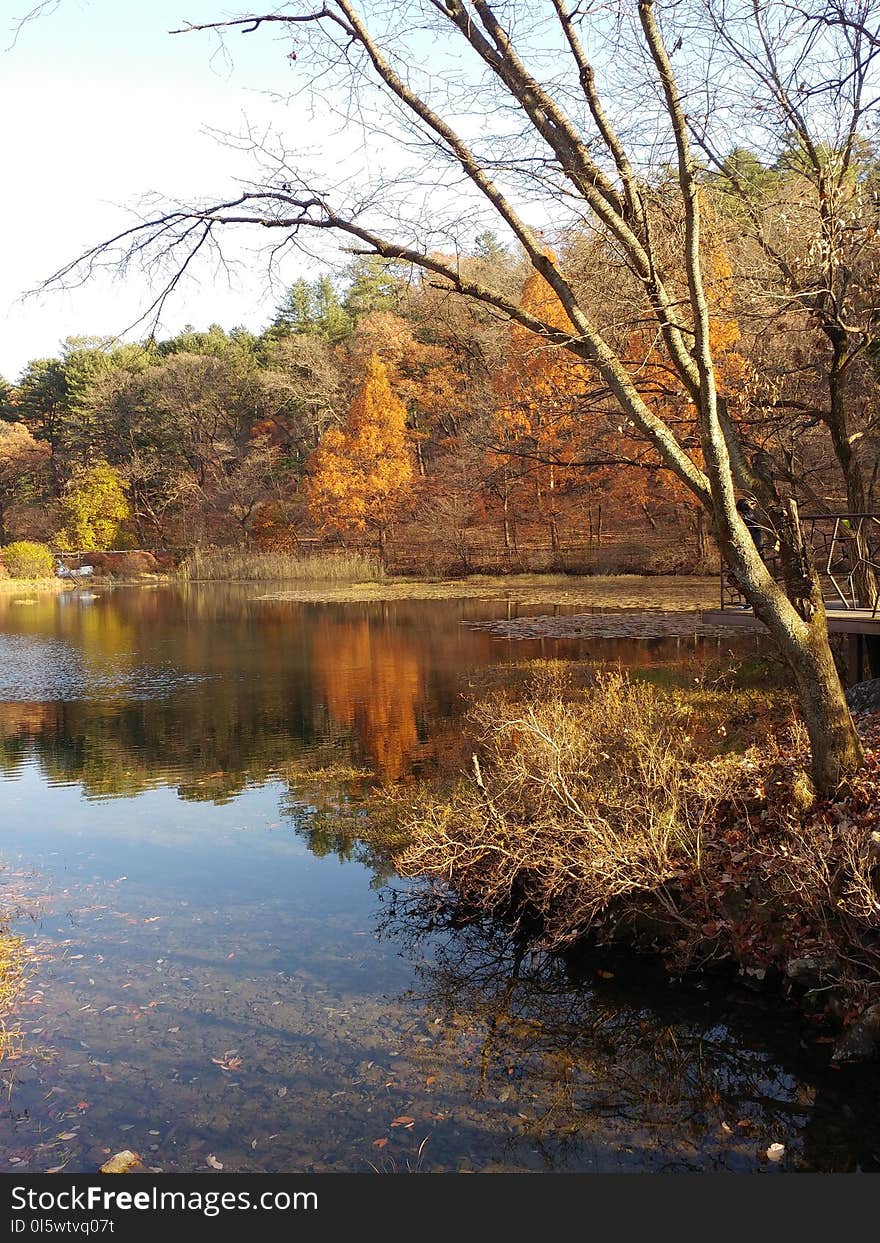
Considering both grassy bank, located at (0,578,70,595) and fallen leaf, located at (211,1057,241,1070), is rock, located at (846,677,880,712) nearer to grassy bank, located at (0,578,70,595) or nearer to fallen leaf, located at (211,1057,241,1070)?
fallen leaf, located at (211,1057,241,1070)

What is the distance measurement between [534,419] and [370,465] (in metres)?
24.3

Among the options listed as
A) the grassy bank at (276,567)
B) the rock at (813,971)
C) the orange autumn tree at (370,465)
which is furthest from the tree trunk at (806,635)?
the orange autumn tree at (370,465)

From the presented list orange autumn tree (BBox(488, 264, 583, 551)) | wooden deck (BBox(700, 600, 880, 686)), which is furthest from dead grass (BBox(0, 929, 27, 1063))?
orange autumn tree (BBox(488, 264, 583, 551))

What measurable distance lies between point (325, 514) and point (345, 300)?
2283 centimetres

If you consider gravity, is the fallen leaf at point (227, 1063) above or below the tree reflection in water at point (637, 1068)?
below

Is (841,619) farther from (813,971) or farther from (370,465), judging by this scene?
(370,465)

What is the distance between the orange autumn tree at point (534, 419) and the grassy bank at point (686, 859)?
797 cm

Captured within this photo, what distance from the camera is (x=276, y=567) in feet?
162

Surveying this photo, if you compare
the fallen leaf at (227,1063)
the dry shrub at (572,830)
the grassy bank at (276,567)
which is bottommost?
the fallen leaf at (227,1063)

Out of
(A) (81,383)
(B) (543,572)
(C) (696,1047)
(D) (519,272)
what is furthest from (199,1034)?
(A) (81,383)

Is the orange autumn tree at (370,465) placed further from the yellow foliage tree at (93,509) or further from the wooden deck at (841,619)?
the wooden deck at (841,619)

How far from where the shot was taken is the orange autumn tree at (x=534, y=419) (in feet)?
75.2

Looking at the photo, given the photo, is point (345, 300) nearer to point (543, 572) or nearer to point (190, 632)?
point (543, 572)

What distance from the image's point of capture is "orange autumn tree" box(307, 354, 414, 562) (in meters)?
48.1
